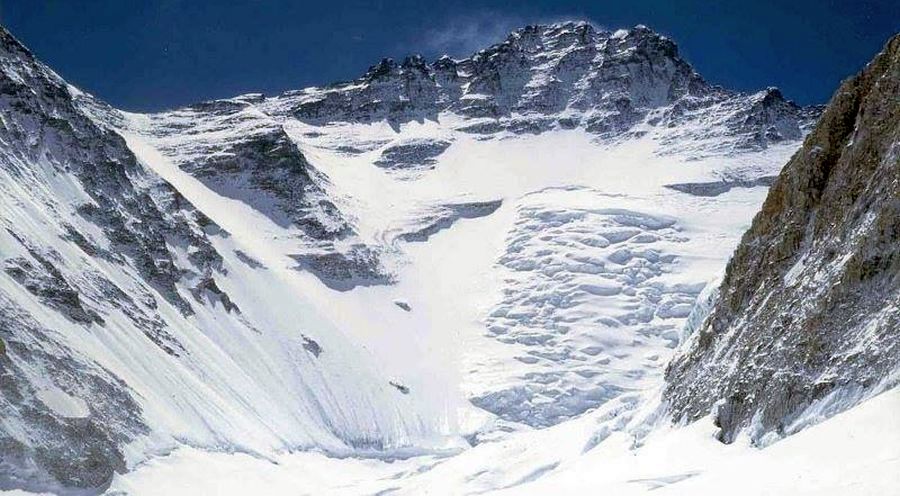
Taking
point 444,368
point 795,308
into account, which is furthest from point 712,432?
point 444,368

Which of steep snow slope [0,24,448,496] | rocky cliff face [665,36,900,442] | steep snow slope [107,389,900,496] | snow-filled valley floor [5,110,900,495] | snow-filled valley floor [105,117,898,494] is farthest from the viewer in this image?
steep snow slope [0,24,448,496]

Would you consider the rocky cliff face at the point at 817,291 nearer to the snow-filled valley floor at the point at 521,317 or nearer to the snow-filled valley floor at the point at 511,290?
the snow-filled valley floor at the point at 521,317

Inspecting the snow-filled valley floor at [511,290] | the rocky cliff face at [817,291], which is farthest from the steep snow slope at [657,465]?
the rocky cliff face at [817,291]

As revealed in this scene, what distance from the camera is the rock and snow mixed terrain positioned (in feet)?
105

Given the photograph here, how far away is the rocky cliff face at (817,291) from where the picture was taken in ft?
79.1

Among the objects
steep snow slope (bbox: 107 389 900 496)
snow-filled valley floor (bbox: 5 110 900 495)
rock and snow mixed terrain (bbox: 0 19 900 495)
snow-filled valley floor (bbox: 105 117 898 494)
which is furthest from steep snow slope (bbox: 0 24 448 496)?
steep snow slope (bbox: 107 389 900 496)

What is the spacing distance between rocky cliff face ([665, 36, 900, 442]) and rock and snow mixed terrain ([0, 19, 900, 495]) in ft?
0.57

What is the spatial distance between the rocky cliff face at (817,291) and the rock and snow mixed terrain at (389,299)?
174 millimetres

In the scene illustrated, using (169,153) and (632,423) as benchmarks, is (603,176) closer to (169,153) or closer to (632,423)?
(169,153)

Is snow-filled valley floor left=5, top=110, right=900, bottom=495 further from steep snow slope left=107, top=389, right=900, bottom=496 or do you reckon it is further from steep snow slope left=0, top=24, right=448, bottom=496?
steep snow slope left=0, top=24, right=448, bottom=496

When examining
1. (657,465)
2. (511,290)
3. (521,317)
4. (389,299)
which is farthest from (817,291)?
(511,290)

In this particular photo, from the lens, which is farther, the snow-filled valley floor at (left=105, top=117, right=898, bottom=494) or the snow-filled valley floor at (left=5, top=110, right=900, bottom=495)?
the snow-filled valley floor at (left=105, top=117, right=898, bottom=494)

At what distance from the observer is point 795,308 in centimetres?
2798

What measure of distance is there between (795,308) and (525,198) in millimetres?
135931
